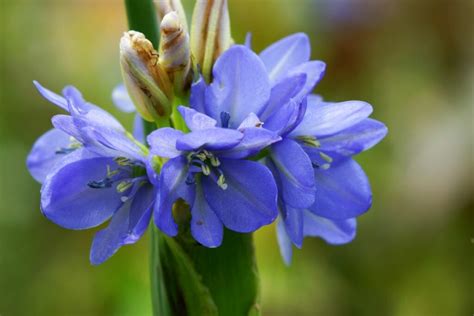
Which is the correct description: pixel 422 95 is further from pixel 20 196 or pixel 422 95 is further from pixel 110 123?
pixel 110 123

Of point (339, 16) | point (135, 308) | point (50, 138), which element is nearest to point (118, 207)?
point (50, 138)

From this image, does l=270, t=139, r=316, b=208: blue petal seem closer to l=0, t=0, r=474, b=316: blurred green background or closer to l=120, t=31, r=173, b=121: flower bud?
l=120, t=31, r=173, b=121: flower bud

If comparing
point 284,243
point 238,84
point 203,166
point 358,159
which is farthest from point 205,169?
point 358,159

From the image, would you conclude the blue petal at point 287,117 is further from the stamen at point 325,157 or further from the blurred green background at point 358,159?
the blurred green background at point 358,159

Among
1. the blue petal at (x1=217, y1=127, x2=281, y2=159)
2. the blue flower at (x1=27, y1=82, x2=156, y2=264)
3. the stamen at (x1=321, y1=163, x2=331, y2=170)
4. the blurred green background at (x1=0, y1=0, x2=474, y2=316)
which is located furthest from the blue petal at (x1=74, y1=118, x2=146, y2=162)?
the blurred green background at (x1=0, y1=0, x2=474, y2=316)

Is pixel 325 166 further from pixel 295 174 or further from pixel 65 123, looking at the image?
pixel 65 123

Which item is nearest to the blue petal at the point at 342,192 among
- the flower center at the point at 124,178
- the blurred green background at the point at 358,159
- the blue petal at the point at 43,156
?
the flower center at the point at 124,178

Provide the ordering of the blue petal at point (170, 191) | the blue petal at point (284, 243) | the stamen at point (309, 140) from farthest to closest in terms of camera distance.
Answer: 1. the blue petal at point (284, 243)
2. the stamen at point (309, 140)
3. the blue petal at point (170, 191)
